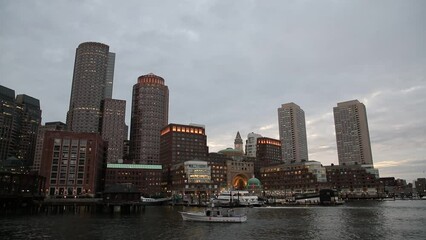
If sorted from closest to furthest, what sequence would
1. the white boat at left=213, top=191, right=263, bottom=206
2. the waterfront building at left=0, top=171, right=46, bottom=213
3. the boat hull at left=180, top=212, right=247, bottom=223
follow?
the boat hull at left=180, top=212, right=247, bottom=223 → the waterfront building at left=0, top=171, right=46, bottom=213 → the white boat at left=213, top=191, right=263, bottom=206

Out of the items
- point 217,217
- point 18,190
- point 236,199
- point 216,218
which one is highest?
point 18,190

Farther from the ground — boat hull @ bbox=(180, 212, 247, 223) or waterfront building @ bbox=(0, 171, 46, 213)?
waterfront building @ bbox=(0, 171, 46, 213)

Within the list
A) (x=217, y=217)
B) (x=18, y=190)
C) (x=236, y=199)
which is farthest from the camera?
(x=236, y=199)

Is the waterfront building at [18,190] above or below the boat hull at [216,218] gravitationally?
above

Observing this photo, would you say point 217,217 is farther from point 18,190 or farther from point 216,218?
point 18,190

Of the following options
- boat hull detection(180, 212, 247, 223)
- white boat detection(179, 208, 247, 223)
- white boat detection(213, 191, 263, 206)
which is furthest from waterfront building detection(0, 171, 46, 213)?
white boat detection(213, 191, 263, 206)

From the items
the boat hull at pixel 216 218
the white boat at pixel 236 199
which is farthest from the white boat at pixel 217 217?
the white boat at pixel 236 199

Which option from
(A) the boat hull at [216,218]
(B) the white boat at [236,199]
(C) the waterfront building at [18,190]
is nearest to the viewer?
(A) the boat hull at [216,218]

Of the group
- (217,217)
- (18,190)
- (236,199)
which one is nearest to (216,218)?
(217,217)

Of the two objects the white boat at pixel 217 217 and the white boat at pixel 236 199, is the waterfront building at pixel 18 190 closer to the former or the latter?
the white boat at pixel 217 217

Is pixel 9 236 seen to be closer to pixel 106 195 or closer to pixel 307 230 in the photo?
pixel 307 230

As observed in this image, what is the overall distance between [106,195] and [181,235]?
85.5 metres

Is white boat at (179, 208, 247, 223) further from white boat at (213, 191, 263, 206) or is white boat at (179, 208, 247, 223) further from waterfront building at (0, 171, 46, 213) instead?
waterfront building at (0, 171, 46, 213)

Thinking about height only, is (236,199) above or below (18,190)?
below
